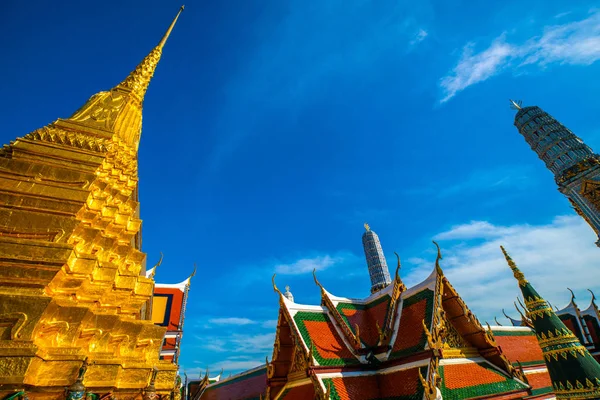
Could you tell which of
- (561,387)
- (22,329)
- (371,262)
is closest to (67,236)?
(22,329)

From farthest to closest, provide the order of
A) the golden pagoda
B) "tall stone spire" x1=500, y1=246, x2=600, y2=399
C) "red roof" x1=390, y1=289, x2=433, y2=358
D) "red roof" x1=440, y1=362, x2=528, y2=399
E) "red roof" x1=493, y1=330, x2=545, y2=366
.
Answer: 1. "red roof" x1=493, y1=330, x2=545, y2=366
2. "red roof" x1=390, y1=289, x2=433, y2=358
3. "red roof" x1=440, y1=362, x2=528, y2=399
4. "tall stone spire" x1=500, y1=246, x2=600, y2=399
5. the golden pagoda

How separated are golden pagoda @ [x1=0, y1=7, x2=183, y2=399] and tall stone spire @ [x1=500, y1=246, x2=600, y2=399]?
7.51 meters

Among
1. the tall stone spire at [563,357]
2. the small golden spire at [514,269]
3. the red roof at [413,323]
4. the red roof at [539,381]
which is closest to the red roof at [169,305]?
the red roof at [413,323]

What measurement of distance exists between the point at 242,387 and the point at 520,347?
1252 cm

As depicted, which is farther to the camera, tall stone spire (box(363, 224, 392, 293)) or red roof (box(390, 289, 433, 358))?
tall stone spire (box(363, 224, 392, 293))

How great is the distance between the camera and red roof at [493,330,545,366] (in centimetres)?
1077

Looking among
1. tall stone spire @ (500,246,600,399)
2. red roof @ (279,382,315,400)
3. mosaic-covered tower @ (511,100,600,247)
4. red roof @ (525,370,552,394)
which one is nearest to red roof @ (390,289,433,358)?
red roof @ (279,382,315,400)

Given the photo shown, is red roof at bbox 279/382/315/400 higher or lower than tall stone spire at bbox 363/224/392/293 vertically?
lower

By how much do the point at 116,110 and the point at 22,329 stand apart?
33.9 feet

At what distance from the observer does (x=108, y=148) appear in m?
9.39

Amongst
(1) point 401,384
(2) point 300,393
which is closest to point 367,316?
(1) point 401,384

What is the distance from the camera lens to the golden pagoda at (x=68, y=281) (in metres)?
4.45

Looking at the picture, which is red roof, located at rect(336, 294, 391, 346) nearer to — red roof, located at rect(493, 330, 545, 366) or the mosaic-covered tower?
red roof, located at rect(493, 330, 545, 366)

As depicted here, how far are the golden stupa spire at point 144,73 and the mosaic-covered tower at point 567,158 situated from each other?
38.8m
